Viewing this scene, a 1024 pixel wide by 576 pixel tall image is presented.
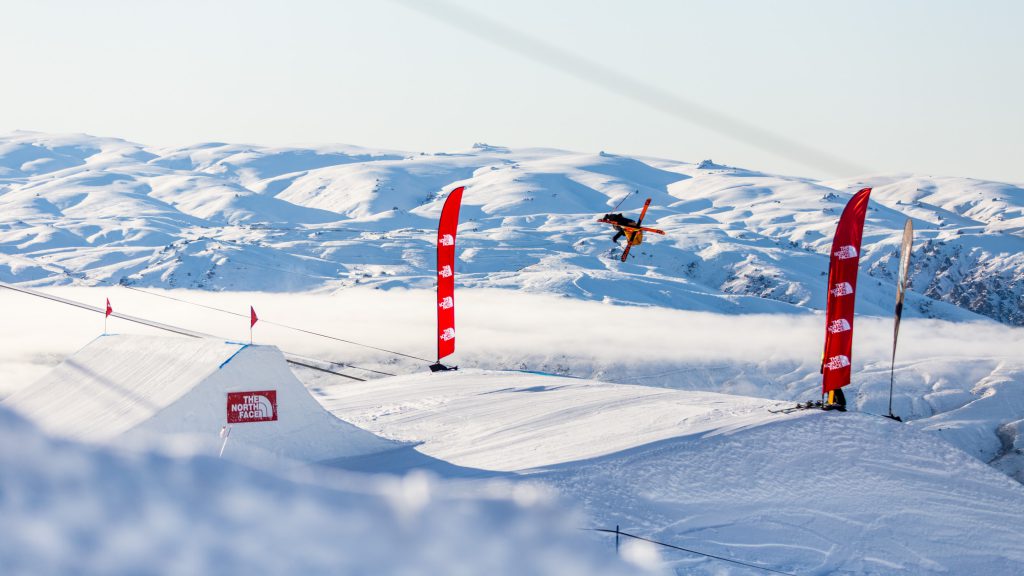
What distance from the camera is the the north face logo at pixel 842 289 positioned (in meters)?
31.7

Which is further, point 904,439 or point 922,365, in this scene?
point 922,365

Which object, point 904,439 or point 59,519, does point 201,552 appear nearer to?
point 59,519

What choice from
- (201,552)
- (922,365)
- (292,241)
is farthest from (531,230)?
(201,552)

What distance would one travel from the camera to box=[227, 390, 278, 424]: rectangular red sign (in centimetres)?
2689

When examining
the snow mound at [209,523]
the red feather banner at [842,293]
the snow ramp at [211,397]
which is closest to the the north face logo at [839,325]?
the red feather banner at [842,293]

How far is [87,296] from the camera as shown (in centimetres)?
14325

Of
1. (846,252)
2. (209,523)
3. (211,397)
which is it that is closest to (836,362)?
(846,252)

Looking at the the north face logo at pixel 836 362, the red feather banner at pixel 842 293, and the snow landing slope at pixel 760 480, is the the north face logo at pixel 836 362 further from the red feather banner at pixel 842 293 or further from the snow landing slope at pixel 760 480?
the snow landing slope at pixel 760 480

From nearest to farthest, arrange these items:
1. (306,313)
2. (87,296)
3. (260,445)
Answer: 1. (260,445)
2. (306,313)
3. (87,296)

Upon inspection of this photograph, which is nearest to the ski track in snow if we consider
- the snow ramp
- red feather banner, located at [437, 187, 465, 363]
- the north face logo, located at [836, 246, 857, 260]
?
the snow ramp

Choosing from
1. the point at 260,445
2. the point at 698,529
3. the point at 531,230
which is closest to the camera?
the point at 698,529

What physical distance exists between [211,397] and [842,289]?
17.7m

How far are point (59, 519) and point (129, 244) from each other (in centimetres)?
18558

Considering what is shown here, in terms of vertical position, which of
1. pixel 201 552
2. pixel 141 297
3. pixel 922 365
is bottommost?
pixel 141 297
